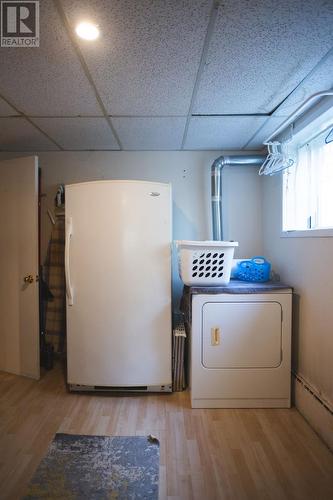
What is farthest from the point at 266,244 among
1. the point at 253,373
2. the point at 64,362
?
the point at 64,362

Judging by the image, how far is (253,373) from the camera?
1913 mm

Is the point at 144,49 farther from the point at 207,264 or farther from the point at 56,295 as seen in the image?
the point at 56,295

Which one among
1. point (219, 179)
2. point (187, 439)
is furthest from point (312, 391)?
point (219, 179)

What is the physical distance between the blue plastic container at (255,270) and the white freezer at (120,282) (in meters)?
0.67

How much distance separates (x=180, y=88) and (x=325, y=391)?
2.03m

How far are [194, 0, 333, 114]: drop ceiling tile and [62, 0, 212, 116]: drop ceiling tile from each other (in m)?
0.10

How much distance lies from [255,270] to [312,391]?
2.99 feet

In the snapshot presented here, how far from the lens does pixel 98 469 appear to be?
141 cm

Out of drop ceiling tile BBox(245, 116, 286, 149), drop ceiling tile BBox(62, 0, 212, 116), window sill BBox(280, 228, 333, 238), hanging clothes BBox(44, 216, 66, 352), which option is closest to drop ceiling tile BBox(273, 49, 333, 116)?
drop ceiling tile BBox(245, 116, 286, 149)

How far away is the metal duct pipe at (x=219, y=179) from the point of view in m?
2.47

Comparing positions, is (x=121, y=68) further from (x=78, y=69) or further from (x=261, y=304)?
(x=261, y=304)

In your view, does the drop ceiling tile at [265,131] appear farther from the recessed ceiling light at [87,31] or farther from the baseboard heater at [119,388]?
the baseboard heater at [119,388]

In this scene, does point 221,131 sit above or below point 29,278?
above

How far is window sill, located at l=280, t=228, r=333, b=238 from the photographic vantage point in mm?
1579
